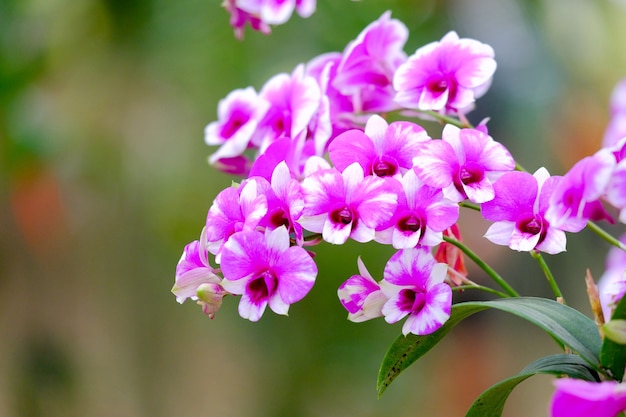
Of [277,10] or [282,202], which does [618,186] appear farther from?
[277,10]

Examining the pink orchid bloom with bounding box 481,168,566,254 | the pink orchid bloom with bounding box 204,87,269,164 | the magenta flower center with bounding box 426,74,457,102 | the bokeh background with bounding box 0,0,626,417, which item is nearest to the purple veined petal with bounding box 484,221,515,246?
the pink orchid bloom with bounding box 481,168,566,254

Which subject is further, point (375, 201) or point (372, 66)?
point (372, 66)

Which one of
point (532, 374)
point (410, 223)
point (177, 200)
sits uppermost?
point (410, 223)

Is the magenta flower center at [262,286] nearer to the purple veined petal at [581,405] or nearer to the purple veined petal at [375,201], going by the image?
the purple veined petal at [375,201]

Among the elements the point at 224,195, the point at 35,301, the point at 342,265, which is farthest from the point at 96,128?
the point at 224,195

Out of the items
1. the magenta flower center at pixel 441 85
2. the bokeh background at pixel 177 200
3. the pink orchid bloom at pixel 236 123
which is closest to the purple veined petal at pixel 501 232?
the magenta flower center at pixel 441 85

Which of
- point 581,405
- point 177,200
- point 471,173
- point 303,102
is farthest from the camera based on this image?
point 177,200

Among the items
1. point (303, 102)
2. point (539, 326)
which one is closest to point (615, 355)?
point (539, 326)
